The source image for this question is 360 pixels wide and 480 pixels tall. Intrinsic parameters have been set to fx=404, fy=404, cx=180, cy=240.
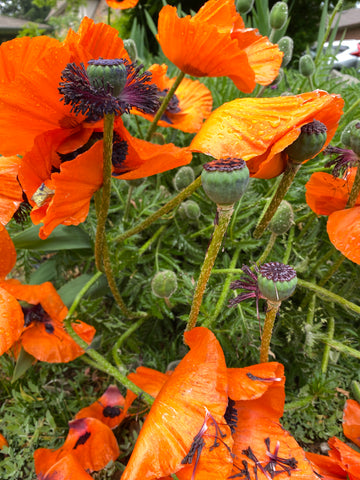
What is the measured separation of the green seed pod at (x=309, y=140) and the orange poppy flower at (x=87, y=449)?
61cm

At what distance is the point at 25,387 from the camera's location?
99cm

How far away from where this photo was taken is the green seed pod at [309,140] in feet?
1.64

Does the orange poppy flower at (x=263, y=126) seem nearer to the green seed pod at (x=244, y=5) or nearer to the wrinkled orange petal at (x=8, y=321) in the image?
the wrinkled orange petal at (x=8, y=321)

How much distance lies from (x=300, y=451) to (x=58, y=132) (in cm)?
57

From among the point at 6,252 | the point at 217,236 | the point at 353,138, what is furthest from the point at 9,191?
the point at 353,138

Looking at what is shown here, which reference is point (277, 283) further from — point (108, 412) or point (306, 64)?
point (306, 64)

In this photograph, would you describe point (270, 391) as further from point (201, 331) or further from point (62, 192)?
point (62, 192)

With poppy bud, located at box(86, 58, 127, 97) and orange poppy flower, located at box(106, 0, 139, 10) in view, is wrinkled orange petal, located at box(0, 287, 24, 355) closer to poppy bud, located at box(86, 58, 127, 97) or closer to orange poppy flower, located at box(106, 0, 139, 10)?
poppy bud, located at box(86, 58, 127, 97)

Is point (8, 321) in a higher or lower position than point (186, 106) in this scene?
lower

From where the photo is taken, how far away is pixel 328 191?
711 mm

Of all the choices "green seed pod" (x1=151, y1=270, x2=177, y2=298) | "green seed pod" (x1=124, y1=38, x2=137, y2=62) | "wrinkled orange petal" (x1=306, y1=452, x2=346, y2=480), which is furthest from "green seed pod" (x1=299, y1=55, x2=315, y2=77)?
"wrinkled orange petal" (x1=306, y1=452, x2=346, y2=480)

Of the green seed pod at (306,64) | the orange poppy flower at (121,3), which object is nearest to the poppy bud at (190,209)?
the green seed pod at (306,64)

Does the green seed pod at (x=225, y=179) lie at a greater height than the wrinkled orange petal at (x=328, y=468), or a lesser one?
greater

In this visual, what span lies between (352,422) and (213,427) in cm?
35
